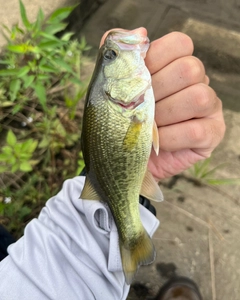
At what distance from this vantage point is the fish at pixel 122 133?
1.17 metres

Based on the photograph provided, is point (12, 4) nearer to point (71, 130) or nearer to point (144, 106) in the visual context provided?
point (71, 130)

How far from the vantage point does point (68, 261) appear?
1238 millimetres

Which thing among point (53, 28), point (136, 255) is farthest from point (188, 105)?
point (53, 28)

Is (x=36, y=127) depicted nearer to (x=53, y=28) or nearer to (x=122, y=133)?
(x=53, y=28)

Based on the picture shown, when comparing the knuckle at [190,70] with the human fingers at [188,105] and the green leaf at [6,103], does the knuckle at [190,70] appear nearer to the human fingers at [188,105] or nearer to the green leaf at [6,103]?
the human fingers at [188,105]

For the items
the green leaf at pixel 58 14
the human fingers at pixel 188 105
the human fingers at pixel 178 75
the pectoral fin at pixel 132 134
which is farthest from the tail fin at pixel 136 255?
the green leaf at pixel 58 14

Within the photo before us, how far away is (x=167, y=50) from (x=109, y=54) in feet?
0.77

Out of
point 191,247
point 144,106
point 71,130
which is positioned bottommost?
point 191,247

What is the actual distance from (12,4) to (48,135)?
1347 millimetres

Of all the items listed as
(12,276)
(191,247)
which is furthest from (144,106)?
(191,247)

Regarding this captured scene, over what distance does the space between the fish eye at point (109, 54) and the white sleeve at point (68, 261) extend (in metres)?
0.59

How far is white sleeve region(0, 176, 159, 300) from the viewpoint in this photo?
1.19 metres

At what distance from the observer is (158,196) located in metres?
1.30

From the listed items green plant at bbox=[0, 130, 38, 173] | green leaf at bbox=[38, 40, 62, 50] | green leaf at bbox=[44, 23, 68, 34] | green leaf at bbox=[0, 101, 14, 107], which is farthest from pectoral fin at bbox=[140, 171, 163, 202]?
green leaf at bbox=[0, 101, 14, 107]
